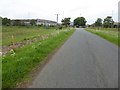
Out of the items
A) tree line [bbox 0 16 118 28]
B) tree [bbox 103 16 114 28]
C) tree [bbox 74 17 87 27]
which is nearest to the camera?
tree line [bbox 0 16 118 28]

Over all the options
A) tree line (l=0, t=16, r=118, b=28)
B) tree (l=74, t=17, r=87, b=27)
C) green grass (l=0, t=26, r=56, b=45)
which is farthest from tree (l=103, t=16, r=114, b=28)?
green grass (l=0, t=26, r=56, b=45)

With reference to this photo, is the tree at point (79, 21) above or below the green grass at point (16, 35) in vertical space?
above

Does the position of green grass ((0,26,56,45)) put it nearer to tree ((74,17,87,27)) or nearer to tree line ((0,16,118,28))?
tree line ((0,16,118,28))

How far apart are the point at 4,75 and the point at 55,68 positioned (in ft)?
8.37

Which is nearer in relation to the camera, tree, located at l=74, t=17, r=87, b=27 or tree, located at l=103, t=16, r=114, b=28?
tree, located at l=103, t=16, r=114, b=28

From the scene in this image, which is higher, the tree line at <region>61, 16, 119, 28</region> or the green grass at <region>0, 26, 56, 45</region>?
the tree line at <region>61, 16, 119, 28</region>

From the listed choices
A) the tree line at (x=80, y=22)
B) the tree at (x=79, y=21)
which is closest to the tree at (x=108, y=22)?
the tree line at (x=80, y=22)

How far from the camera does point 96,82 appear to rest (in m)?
7.61

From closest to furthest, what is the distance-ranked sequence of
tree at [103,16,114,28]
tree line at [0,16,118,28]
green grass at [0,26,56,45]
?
green grass at [0,26,56,45], tree line at [0,16,118,28], tree at [103,16,114,28]

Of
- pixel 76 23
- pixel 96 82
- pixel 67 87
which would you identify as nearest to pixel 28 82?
pixel 67 87

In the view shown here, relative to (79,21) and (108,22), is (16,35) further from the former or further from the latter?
(79,21)

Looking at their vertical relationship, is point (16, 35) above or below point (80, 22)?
below

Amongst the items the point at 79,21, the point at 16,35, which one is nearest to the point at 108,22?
the point at 79,21

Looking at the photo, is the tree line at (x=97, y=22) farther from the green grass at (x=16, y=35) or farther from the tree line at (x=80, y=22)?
the green grass at (x=16, y=35)
